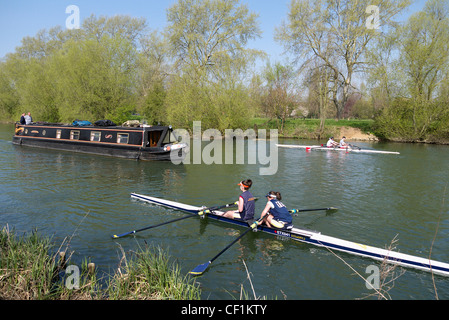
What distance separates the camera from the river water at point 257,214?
709cm

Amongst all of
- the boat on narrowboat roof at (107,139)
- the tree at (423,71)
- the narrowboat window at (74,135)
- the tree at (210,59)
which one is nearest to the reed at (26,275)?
the boat on narrowboat roof at (107,139)

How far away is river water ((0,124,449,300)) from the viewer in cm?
709

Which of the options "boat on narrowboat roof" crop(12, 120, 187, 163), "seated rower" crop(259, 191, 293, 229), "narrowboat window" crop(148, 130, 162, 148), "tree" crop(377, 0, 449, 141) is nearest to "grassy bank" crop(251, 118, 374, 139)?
"tree" crop(377, 0, 449, 141)

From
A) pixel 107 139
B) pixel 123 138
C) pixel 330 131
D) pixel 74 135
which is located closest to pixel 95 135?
pixel 107 139

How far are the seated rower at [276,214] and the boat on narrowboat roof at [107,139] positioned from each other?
42.8 feet

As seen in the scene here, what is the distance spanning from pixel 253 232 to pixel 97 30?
168ft

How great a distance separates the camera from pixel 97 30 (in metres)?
50.1

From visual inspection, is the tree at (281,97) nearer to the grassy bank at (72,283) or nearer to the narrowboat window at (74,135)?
the narrowboat window at (74,135)

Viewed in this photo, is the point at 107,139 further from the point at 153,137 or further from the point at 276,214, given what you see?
the point at 276,214

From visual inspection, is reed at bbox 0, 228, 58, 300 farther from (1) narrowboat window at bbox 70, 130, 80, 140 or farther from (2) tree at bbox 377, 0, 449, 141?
(2) tree at bbox 377, 0, 449, 141

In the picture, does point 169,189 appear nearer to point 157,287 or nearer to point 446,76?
point 157,287

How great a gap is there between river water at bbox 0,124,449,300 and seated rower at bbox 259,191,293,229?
1.56ft

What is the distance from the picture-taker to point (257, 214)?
1123 cm
